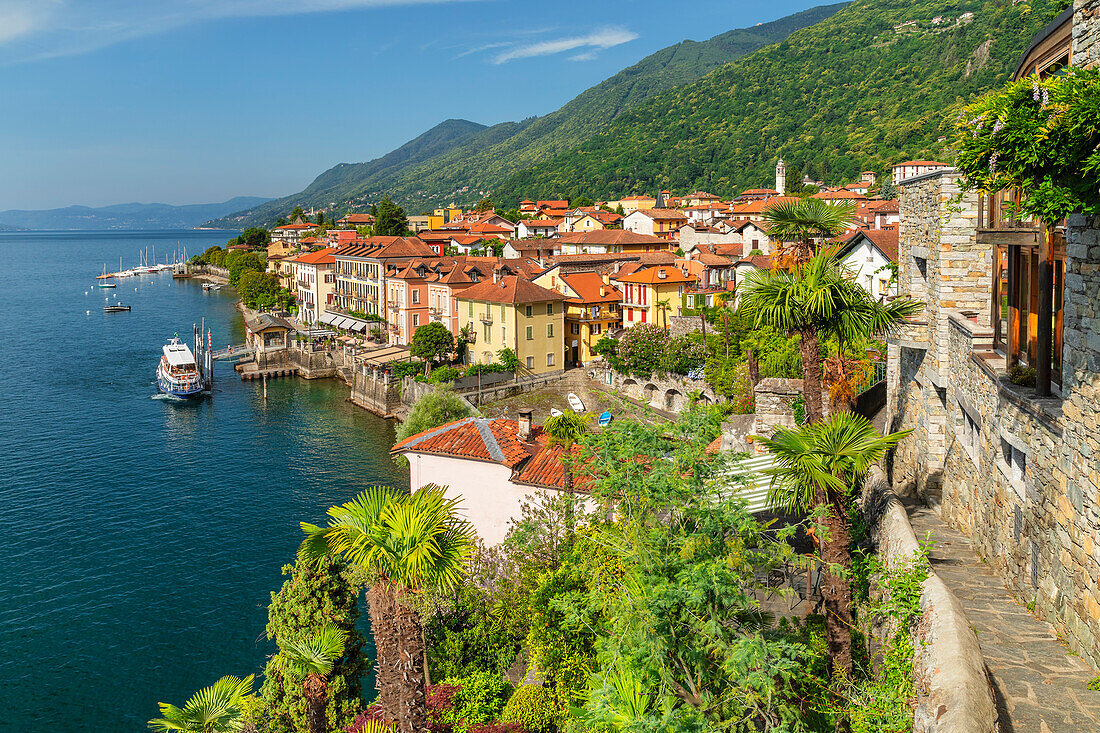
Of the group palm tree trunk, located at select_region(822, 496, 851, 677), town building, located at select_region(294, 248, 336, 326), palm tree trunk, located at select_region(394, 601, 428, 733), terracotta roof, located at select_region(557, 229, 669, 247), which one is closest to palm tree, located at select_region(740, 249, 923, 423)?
palm tree trunk, located at select_region(822, 496, 851, 677)

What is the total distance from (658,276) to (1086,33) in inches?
1828

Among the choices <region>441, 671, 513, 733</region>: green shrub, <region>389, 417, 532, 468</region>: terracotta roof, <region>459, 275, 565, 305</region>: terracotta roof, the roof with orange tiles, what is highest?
the roof with orange tiles

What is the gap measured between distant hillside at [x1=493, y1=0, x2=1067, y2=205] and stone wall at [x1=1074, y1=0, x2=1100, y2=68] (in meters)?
114

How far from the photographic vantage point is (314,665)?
40.6 ft

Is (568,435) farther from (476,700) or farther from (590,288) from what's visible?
(590,288)

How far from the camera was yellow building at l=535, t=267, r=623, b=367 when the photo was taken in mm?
54250

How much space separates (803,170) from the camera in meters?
138

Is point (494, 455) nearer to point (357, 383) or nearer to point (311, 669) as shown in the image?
point (311, 669)

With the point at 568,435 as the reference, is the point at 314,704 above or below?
below

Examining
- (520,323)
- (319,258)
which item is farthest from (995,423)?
(319,258)

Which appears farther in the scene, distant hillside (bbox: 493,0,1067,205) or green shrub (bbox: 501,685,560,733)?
distant hillside (bbox: 493,0,1067,205)

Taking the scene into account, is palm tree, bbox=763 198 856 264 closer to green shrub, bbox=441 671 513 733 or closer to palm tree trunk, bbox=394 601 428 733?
palm tree trunk, bbox=394 601 428 733

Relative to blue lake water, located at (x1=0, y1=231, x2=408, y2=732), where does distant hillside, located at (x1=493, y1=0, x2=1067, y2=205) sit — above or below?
above

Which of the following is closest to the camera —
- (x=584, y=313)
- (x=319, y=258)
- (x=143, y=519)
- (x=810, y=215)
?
(x=810, y=215)
